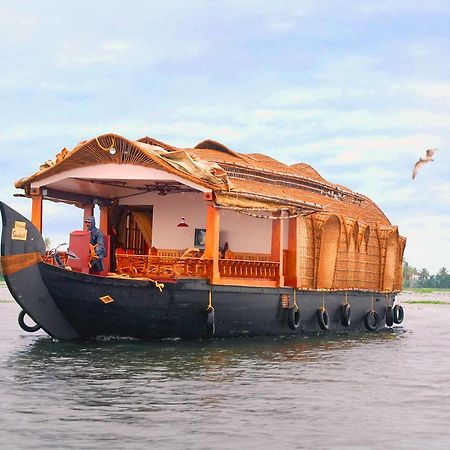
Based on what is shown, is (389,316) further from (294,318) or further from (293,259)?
(294,318)

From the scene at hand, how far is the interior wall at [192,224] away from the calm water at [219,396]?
7.53 feet

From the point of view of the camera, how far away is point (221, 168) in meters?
13.8

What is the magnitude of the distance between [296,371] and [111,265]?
6.47 m

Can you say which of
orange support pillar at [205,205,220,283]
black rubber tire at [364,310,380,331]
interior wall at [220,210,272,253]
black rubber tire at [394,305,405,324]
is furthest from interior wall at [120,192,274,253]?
black rubber tire at [394,305,405,324]

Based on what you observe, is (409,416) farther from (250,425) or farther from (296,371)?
(296,371)

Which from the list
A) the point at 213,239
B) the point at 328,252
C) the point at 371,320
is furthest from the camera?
the point at 371,320

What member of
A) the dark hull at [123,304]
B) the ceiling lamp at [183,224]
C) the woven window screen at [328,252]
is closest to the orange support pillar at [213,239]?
the dark hull at [123,304]

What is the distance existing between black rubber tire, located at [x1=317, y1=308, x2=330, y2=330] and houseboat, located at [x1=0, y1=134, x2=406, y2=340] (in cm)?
2

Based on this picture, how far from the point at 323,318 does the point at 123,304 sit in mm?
4620

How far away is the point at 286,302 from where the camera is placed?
15.0 m

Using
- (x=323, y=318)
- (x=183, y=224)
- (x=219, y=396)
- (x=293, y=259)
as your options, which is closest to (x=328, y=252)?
(x=293, y=259)

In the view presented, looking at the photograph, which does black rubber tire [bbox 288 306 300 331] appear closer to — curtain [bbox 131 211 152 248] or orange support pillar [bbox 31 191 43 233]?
curtain [bbox 131 211 152 248]

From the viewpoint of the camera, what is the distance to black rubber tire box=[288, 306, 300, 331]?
1497 centimetres

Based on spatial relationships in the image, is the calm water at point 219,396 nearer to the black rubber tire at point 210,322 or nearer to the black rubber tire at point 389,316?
the black rubber tire at point 210,322
